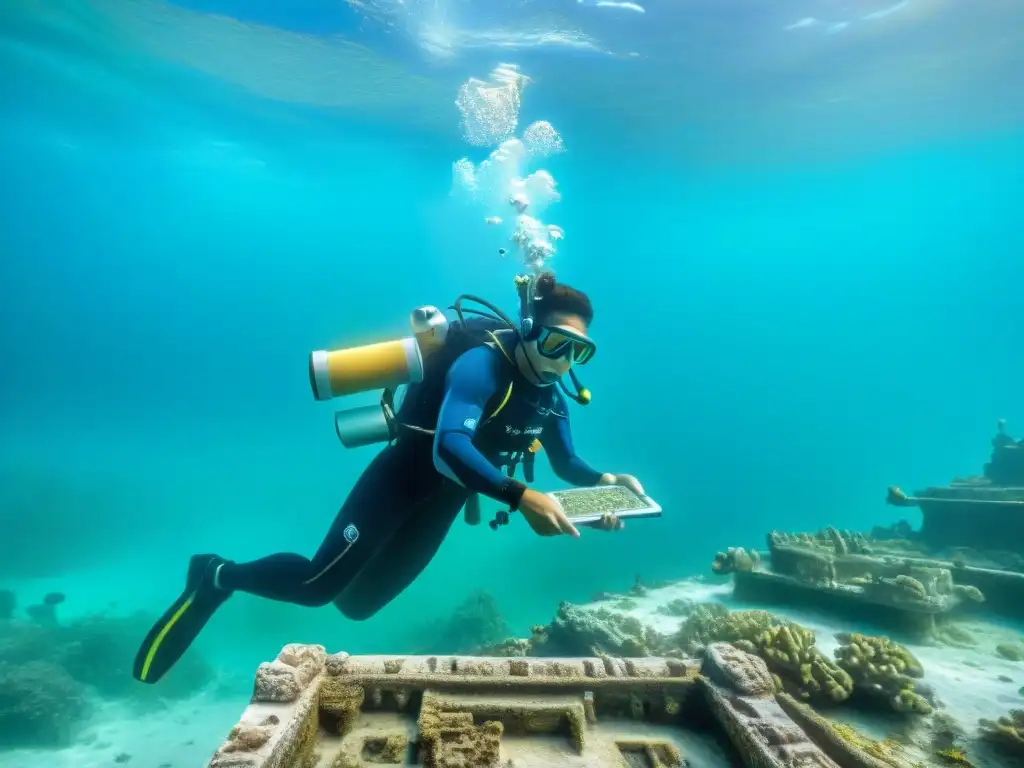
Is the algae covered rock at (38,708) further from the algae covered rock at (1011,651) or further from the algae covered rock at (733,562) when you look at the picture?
the algae covered rock at (1011,651)

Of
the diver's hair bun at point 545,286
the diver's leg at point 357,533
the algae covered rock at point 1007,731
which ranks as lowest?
the algae covered rock at point 1007,731

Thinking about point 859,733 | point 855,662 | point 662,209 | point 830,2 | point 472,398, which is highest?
point 662,209

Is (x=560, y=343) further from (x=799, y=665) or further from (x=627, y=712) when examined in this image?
(x=799, y=665)

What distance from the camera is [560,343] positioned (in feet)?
14.4

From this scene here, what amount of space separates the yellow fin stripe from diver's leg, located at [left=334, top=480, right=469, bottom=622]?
1.50 meters

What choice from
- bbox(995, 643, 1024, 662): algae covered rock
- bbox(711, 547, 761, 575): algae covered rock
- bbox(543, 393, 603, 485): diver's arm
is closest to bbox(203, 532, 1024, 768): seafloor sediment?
bbox(995, 643, 1024, 662): algae covered rock

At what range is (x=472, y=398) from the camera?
4.09 m

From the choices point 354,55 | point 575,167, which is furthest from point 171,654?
point 575,167

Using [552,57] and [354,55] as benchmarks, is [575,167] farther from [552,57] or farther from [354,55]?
[354,55]

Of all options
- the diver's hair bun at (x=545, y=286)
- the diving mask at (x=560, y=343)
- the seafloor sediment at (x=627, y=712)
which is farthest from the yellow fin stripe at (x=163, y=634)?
the diver's hair bun at (x=545, y=286)

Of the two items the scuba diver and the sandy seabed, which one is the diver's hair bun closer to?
the scuba diver

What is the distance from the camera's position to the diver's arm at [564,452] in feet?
18.5

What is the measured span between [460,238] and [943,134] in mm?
48764

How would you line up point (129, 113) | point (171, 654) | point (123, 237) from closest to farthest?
point (171, 654) → point (129, 113) → point (123, 237)
